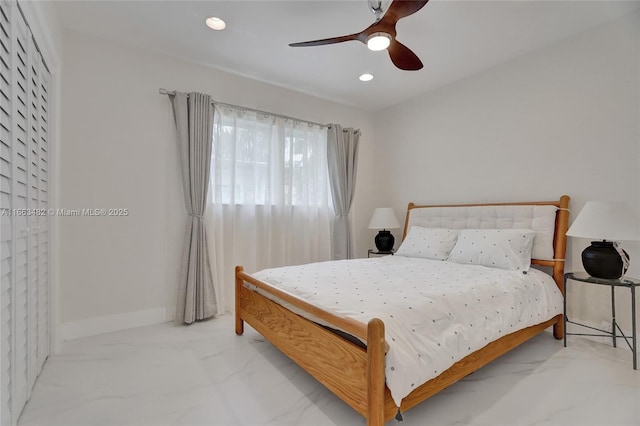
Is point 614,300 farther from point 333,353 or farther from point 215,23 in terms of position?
point 215,23

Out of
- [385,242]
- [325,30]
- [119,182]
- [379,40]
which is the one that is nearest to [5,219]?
[119,182]

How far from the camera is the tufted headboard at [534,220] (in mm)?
2584

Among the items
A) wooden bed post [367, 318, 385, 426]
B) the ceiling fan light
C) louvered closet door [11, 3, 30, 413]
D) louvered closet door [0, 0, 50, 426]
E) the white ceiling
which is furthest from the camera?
the white ceiling

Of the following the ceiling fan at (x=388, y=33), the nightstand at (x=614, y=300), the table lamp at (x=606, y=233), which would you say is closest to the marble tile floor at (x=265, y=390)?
the nightstand at (x=614, y=300)

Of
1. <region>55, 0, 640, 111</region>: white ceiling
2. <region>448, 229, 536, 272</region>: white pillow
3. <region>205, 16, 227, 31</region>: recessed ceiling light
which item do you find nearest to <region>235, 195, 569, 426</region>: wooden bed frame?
<region>448, 229, 536, 272</region>: white pillow

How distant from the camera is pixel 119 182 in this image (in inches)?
108

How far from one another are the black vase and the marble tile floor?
63cm

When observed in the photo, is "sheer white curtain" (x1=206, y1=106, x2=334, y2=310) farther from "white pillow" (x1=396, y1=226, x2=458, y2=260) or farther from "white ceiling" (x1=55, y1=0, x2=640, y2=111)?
"white pillow" (x1=396, y1=226, x2=458, y2=260)

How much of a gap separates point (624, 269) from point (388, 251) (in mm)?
2189

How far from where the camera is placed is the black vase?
2.11m

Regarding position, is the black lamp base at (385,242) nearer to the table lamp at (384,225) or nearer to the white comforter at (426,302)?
the table lamp at (384,225)

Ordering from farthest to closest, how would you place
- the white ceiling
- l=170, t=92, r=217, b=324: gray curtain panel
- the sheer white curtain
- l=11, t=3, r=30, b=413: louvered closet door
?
1. the sheer white curtain
2. l=170, t=92, r=217, b=324: gray curtain panel
3. the white ceiling
4. l=11, t=3, r=30, b=413: louvered closet door

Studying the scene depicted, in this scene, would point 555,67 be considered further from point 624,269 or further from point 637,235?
point 624,269

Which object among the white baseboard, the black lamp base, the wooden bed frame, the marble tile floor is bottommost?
the marble tile floor
